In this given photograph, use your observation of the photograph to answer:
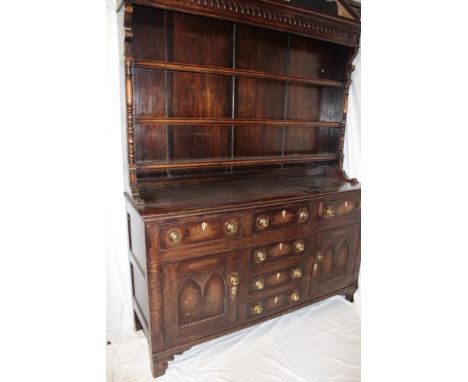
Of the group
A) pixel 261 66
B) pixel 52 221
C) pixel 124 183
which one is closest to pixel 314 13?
pixel 261 66

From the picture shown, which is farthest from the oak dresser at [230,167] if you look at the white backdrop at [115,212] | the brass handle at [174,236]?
the white backdrop at [115,212]

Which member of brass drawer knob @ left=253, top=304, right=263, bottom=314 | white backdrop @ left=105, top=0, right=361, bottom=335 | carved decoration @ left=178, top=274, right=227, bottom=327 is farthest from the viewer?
brass drawer knob @ left=253, top=304, right=263, bottom=314

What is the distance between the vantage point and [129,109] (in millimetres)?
1471

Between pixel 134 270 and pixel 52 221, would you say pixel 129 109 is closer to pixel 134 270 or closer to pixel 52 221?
pixel 134 270

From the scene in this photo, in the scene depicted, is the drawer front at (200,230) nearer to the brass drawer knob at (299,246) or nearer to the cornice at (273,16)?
the brass drawer knob at (299,246)

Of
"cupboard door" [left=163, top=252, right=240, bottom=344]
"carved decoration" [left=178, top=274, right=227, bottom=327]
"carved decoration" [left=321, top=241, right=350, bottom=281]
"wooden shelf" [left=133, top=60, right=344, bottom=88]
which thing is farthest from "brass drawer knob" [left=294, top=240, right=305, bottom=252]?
"wooden shelf" [left=133, top=60, right=344, bottom=88]

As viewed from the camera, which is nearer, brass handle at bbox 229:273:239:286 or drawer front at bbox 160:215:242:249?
drawer front at bbox 160:215:242:249

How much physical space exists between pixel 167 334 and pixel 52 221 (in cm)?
123

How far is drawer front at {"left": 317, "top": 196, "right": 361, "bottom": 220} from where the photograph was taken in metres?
1.81

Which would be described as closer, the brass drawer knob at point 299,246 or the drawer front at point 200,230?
the drawer front at point 200,230

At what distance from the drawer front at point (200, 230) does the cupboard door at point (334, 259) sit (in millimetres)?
649

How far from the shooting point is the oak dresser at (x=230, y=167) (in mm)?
1461

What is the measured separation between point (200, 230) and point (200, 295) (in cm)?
37

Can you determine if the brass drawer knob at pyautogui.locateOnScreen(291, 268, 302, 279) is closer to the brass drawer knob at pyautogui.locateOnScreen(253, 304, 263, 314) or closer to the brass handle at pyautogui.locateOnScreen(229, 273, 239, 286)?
the brass drawer knob at pyautogui.locateOnScreen(253, 304, 263, 314)
